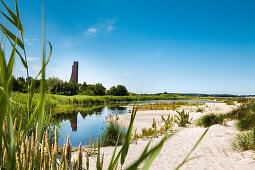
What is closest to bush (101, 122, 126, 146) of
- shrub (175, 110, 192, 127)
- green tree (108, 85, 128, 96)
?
shrub (175, 110, 192, 127)

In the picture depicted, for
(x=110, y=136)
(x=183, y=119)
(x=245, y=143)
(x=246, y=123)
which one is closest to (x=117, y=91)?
(x=183, y=119)

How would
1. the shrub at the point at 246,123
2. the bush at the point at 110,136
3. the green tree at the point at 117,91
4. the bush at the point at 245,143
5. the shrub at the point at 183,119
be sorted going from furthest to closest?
the green tree at the point at 117,91
the shrub at the point at 183,119
the shrub at the point at 246,123
the bush at the point at 110,136
the bush at the point at 245,143

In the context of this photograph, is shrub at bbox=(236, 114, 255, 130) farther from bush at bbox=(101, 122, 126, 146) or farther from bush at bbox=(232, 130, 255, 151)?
bush at bbox=(101, 122, 126, 146)

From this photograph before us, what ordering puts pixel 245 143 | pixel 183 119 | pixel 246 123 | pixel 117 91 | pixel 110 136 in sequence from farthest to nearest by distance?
pixel 117 91 → pixel 183 119 → pixel 246 123 → pixel 110 136 → pixel 245 143

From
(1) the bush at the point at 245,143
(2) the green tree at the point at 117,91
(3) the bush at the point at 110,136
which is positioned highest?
(2) the green tree at the point at 117,91

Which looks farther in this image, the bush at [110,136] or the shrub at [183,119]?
the shrub at [183,119]

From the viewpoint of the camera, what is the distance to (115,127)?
6902 mm

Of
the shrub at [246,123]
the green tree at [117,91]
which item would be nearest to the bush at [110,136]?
the shrub at [246,123]

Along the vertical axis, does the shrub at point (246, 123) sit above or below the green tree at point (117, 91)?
below

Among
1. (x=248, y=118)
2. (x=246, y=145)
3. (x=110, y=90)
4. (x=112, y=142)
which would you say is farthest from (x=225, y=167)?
(x=110, y=90)

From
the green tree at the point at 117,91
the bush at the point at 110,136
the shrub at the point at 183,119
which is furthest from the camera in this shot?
the green tree at the point at 117,91

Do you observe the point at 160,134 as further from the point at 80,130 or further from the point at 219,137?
the point at 80,130

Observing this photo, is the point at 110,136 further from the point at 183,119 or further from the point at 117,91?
the point at 117,91

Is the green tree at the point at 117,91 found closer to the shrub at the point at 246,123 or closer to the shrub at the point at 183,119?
the shrub at the point at 183,119
